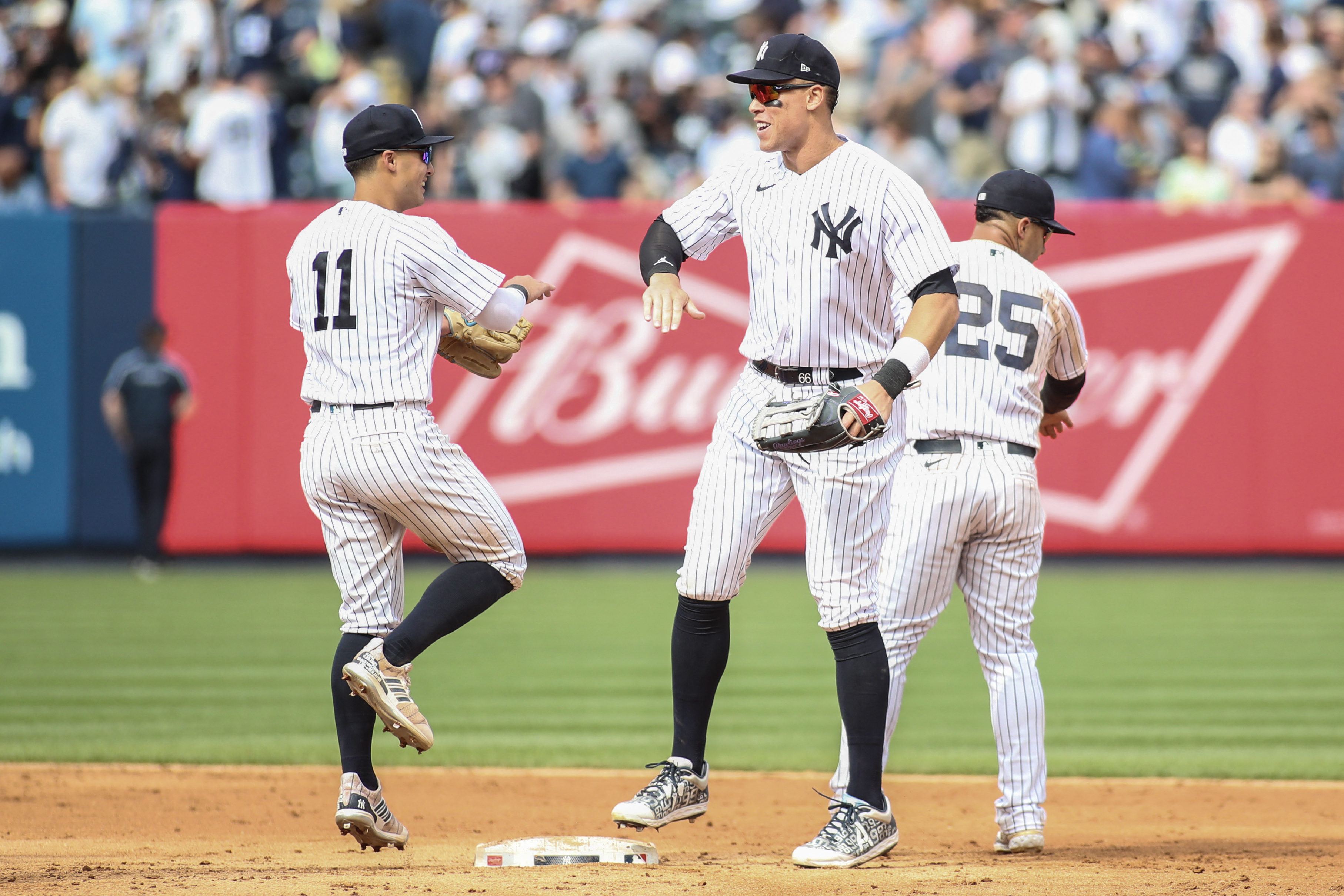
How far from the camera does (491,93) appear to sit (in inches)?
575

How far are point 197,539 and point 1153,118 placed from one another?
9065 millimetres

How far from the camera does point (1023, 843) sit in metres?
4.86

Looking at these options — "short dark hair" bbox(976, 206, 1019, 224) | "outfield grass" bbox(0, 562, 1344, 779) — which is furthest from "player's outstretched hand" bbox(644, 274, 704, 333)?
"outfield grass" bbox(0, 562, 1344, 779)

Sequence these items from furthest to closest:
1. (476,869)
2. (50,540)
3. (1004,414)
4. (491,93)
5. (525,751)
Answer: (491,93)
(50,540)
(525,751)
(1004,414)
(476,869)

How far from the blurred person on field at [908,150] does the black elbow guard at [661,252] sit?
31.2ft

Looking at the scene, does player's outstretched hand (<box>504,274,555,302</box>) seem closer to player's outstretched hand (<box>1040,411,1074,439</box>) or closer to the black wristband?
the black wristband

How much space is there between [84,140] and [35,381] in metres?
2.18

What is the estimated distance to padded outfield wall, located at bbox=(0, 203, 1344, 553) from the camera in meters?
13.6

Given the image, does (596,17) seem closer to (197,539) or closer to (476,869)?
(197,539)

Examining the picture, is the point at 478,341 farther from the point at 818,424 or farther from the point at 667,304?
the point at 818,424

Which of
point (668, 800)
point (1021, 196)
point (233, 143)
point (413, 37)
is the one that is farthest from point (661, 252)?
point (413, 37)

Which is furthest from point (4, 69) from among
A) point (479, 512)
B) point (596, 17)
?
point (479, 512)

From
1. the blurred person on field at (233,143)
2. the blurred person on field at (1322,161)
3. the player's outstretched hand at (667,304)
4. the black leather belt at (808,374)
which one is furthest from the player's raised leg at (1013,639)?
the blurred person on field at (1322,161)

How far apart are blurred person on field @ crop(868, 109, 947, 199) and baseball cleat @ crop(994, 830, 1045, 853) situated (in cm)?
973
